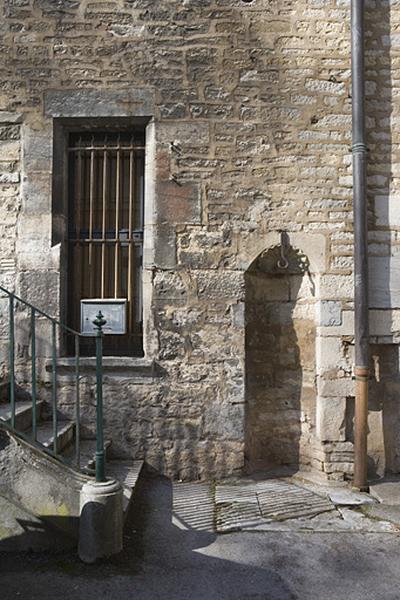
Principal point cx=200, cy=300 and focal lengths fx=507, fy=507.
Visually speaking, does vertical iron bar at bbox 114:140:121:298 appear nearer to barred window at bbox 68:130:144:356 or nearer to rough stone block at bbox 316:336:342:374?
barred window at bbox 68:130:144:356

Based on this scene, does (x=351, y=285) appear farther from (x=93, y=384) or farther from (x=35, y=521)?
(x=35, y=521)

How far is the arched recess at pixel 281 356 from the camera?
465 centimetres

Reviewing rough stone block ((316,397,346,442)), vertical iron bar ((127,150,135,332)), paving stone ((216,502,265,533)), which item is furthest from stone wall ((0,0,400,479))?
paving stone ((216,502,265,533))

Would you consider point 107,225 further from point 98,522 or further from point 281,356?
point 98,522

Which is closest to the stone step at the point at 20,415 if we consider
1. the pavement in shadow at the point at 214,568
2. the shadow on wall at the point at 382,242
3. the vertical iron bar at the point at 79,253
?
the pavement in shadow at the point at 214,568

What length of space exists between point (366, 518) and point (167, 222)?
2.89 meters

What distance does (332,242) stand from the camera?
460cm

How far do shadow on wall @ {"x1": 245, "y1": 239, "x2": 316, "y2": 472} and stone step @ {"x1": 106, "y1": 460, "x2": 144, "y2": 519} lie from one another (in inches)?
41.8

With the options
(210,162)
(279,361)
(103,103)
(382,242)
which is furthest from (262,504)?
(103,103)

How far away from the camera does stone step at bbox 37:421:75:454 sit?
3707 mm

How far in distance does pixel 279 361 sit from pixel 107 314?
1.66 metres

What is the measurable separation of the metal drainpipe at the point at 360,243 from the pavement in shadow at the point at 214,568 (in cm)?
101

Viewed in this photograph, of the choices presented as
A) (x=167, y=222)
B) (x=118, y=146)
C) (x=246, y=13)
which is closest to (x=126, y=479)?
(x=167, y=222)

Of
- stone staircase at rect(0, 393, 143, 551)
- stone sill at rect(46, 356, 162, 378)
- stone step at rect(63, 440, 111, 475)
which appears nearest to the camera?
stone staircase at rect(0, 393, 143, 551)
